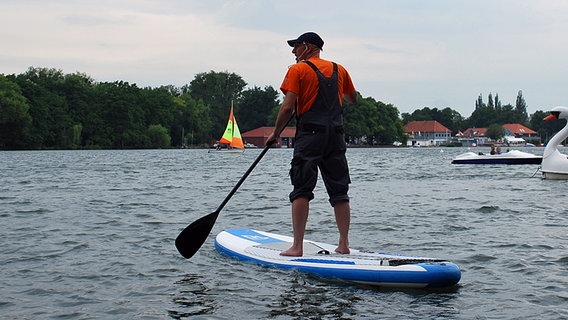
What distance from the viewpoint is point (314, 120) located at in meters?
6.72

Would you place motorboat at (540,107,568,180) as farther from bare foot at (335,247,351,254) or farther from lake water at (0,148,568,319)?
bare foot at (335,247,351,254)

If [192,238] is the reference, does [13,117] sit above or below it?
above

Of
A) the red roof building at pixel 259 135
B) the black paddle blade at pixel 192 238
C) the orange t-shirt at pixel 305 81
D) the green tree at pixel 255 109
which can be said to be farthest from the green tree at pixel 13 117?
→ the orange t-shirt at pixel 305 81

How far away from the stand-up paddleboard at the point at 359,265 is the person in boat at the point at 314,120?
16.0 inches

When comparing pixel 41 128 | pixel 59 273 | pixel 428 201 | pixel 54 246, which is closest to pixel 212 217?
pixel 59 273

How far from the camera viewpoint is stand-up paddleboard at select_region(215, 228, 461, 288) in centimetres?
629

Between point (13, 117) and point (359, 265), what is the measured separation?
94.5 meters

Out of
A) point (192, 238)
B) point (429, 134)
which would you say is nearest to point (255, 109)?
point (429, 134)

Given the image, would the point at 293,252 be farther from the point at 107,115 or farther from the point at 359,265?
the point at 107,115

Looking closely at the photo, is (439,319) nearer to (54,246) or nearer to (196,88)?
(54,246)

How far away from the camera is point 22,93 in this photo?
3979 inches

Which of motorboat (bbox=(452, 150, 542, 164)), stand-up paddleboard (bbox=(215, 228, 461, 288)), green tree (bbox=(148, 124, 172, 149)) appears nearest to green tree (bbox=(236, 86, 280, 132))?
green tree (bbox=(148, 124, 172, 149))

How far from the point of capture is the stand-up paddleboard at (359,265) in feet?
20.6

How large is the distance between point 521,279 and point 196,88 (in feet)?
510
